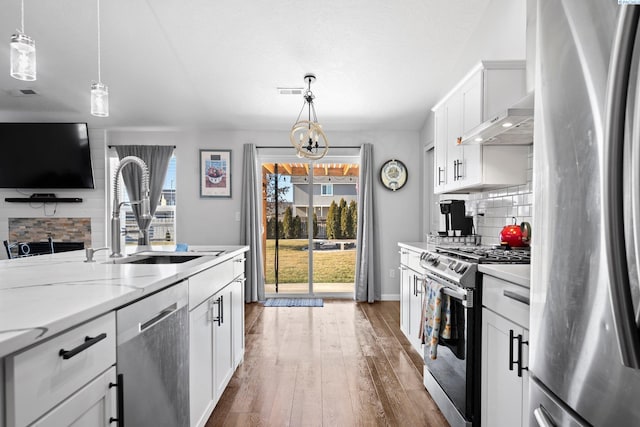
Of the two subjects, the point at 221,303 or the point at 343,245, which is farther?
the point at 343,245

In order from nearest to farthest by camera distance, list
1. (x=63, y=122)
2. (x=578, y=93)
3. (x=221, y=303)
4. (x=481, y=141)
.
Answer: (x=578, y=93)
(x=221, y=303)
(x=481, y=141)
(x=63, y=122)

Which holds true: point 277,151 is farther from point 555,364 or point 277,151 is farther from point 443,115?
point 555,364

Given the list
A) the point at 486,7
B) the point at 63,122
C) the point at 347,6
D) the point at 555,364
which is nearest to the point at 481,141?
the point at 486,7

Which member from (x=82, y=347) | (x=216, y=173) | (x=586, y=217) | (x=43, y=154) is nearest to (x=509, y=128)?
(x=586, y=217)

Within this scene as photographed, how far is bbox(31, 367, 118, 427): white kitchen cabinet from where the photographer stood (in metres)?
0.80

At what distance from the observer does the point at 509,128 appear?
79.7 inches

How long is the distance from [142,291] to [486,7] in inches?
131

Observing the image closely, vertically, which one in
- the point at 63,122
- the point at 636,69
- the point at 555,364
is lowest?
the point at 555,364

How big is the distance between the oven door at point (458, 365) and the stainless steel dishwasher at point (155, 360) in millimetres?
1323

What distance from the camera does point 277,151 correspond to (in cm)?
516

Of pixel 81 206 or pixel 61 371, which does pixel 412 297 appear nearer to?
pixel 61 371

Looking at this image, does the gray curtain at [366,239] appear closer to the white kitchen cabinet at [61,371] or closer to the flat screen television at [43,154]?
the flat screen television at [43,154]

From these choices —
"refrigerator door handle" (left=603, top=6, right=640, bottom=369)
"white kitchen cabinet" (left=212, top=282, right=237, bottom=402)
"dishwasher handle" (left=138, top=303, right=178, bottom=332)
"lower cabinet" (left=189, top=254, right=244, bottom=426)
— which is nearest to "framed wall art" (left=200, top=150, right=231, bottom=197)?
"lower cabinet" (left=189, top=254, right=244, bottom=426)

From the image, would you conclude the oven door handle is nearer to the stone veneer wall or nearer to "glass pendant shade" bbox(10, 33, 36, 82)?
"glass pendant shade" bbox(10, 33, 36, 82)
